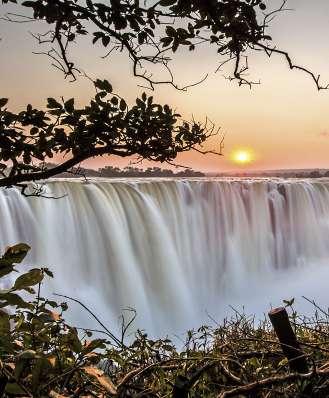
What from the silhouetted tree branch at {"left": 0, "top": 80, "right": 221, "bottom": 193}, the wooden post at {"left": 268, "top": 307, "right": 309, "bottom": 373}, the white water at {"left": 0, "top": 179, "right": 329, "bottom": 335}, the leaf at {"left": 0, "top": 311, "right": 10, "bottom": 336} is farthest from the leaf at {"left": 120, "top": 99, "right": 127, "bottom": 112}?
the white water at {"left": 0, "top": 179, "right": 329, "bottom": 335}

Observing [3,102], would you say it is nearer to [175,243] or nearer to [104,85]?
[104,85]

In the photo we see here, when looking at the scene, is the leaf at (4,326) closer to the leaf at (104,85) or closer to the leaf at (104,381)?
the leaf at (104,381)

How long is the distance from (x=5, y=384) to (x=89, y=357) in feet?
1.17

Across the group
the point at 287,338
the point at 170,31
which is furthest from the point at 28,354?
the point at 170,31

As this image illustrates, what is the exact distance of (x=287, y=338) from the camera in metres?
2.00

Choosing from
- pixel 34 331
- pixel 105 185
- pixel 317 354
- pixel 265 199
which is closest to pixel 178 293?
pixel 105 185

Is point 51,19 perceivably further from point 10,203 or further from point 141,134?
point 10,203

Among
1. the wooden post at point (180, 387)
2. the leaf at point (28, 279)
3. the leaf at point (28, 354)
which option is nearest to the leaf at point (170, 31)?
the leaf at point (28, 279)

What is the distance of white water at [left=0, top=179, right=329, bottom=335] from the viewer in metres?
13.8

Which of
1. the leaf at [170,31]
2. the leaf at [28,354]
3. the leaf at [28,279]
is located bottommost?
the leaf at [28,354]

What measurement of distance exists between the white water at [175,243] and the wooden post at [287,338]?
433 inches

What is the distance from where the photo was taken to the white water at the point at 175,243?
1383 cm

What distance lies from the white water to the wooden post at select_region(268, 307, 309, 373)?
11.0 metres

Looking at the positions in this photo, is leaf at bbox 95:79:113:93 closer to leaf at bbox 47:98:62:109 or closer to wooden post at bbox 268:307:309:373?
leaf at bbox 47:98:62:109
